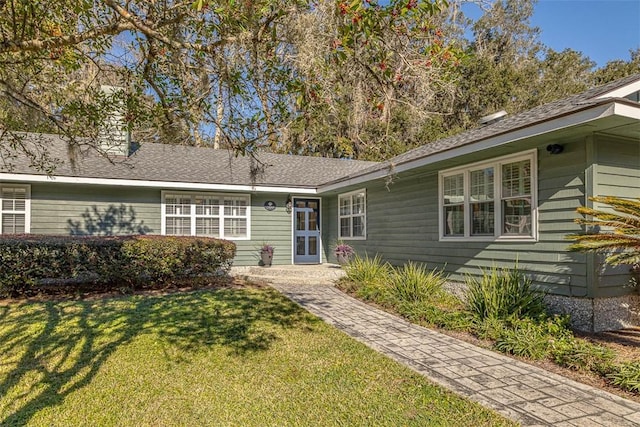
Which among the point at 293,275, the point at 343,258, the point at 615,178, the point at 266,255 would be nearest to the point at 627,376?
the point at 615,178

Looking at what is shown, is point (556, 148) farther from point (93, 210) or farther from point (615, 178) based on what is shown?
point (93, 210)

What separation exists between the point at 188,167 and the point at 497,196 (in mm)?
8519

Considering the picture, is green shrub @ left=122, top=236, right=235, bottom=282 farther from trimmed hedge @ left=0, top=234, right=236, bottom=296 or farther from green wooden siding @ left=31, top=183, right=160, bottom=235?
green wooden siding @ left=31, top=183, right=160, bottom=235

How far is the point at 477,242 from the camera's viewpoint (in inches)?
275

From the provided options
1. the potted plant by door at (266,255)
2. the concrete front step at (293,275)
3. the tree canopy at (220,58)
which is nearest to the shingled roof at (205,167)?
the potted plant by door at (266,255)

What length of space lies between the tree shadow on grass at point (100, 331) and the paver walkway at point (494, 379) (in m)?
1.13

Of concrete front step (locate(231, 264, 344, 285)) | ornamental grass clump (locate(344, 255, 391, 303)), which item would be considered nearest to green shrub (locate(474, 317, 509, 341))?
ornamental grass clump (locate(344, 255, 391, 303))

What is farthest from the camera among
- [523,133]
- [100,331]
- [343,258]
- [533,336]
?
[343,258]

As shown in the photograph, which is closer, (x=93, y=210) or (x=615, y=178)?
(x=615, y=178)

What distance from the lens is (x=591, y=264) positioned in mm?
5039

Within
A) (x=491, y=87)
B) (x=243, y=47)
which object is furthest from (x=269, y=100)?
(x=491, y=87)

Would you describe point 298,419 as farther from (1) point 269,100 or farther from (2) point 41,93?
(2) point 41,93

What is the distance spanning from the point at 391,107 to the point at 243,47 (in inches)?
56.5

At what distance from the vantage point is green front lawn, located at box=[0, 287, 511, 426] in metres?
3.00
